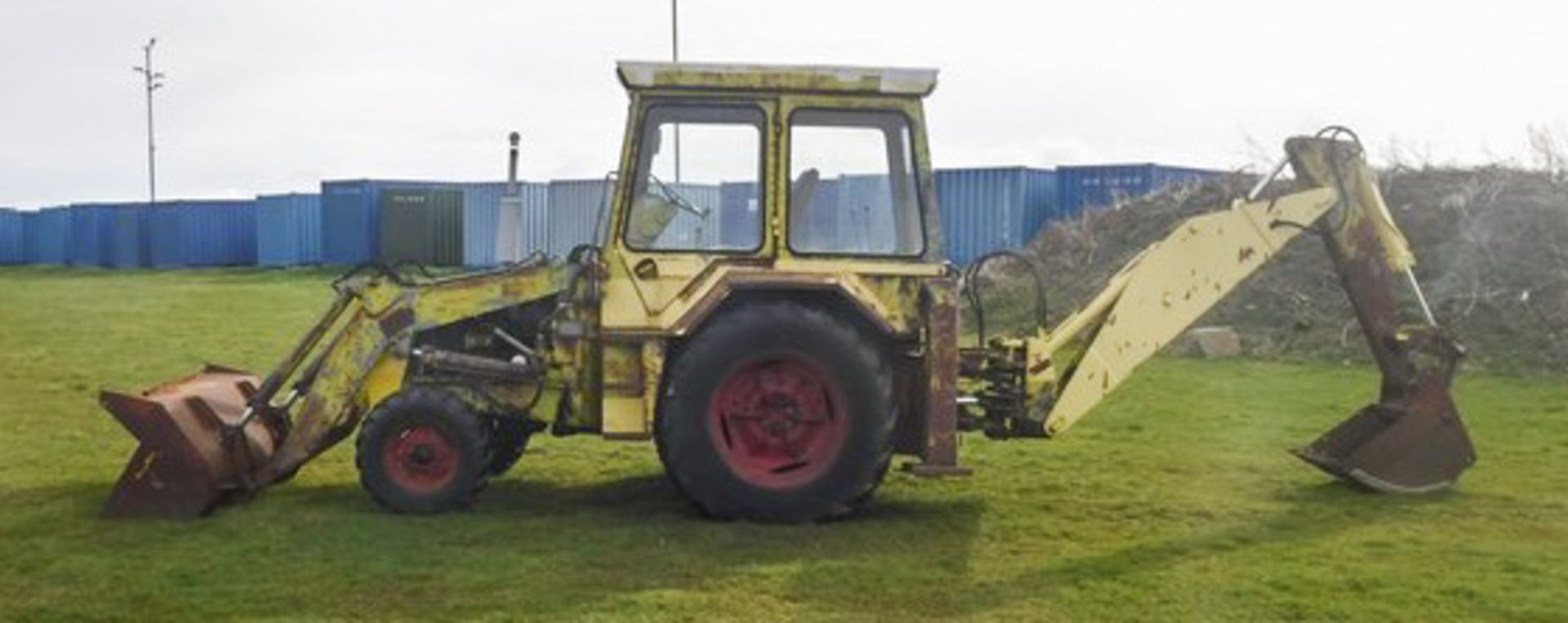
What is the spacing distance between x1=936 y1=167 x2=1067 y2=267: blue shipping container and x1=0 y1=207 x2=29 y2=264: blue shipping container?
3279 centimetres

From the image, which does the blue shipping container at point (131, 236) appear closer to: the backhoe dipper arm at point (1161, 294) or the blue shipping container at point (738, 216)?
the blue shipping container at point (738, 216)

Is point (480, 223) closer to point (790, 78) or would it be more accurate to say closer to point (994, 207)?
point (994, 207)

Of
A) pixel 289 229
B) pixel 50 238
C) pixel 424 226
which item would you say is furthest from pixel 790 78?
pixel 50 238

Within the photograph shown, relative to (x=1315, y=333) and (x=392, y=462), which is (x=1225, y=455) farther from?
(x=1315, y=333)

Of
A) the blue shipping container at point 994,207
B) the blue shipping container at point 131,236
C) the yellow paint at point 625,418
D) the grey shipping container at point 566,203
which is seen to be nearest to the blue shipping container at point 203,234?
the blue shipping container at point 131,236

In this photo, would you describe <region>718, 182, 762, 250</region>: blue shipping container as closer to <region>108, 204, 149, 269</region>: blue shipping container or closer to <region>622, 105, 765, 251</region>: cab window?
<region>622, 105, 765, 251</region>: cab window

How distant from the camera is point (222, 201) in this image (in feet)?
139

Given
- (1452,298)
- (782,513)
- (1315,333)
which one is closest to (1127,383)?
(1315,333)

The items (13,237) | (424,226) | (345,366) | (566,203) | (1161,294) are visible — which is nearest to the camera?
(345,366)

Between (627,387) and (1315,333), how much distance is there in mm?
11783

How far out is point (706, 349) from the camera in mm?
7516

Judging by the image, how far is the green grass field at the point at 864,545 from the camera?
6152mm

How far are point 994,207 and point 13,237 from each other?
34.7 metres

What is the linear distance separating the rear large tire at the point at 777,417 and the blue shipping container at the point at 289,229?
33004 millimetres
